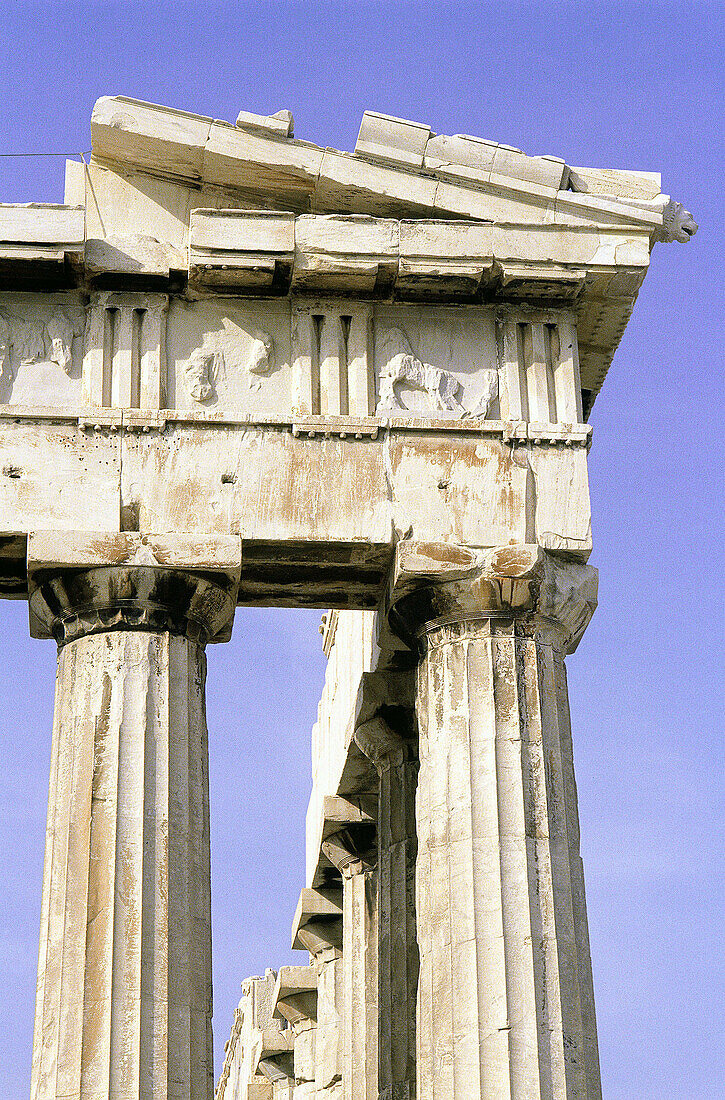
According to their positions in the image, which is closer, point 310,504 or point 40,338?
point 310,504

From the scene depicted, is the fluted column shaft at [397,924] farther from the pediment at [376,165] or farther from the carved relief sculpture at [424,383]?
the pediment at [376,165]

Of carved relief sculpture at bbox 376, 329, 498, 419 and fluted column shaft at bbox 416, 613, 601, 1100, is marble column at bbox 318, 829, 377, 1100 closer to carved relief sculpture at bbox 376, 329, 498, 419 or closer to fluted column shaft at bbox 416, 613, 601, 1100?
fluted column shaft at bbox 416, 613, 601, 1100

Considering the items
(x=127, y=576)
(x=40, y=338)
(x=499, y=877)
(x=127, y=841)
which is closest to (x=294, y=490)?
(x=127, y=576)

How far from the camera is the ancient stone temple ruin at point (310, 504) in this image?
19281 millimetres

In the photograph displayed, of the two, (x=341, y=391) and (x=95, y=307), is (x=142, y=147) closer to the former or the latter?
(x=95, y=307)

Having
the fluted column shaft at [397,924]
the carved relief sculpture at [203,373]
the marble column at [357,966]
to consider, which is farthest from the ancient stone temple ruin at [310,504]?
the marble column at [357,966]

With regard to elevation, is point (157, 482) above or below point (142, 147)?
below

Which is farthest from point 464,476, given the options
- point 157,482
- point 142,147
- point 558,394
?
point 142,147

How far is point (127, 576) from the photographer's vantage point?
20.5m

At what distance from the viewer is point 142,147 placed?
2222 centimetres

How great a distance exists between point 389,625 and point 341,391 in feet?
8.70

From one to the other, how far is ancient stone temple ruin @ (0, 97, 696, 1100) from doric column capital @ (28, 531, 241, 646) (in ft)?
0.11

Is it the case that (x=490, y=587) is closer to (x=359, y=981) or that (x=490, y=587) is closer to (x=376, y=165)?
(x=376, y=165)

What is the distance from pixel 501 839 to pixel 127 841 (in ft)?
12.2
